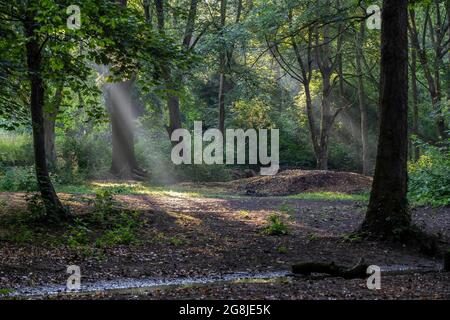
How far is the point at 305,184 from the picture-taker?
22.8 metres

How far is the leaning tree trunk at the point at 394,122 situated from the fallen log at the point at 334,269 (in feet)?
7.77

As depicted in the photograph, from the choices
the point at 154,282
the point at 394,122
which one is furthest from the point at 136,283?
the point at 394,122

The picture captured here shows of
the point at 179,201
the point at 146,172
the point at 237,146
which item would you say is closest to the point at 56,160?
the point at 146,172

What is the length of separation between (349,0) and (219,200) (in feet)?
38.0

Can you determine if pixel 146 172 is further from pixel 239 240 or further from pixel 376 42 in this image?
pixel 239 240

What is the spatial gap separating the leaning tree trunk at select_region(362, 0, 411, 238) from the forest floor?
2.11 ft

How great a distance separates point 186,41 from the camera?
86.9 feet

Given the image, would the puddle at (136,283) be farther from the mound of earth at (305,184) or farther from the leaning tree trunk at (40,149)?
the mound of earth at (305,184)

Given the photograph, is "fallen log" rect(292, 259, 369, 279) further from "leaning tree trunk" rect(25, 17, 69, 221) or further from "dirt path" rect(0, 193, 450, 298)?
"leaning tree trunk" rect(25, 17, 69, 221)

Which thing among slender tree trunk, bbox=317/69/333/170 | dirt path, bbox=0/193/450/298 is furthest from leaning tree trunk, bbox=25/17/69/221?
slender tree trunk, bbox=317/69/333/170

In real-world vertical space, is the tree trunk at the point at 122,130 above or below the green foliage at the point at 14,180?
above

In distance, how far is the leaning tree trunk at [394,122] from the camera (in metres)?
9.74

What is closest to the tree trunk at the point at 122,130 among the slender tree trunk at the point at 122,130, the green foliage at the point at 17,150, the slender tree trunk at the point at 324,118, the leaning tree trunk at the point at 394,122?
the slender tree trunk at the point at 122,130

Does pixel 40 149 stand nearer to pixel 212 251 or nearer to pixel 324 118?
pixel 212 251
